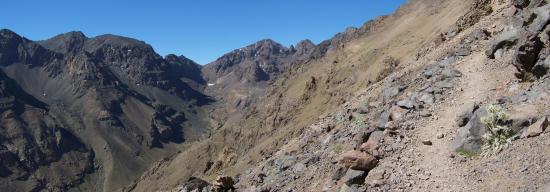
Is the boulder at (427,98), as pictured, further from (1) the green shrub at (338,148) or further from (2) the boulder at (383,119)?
(1) the green shrub at (338,148)

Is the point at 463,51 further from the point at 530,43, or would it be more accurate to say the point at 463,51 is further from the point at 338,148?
the point at 338,148

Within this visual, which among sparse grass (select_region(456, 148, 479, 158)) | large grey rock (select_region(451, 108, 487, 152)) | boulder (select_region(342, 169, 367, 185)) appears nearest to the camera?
sparse grass (select_region(456, 148, 479, 158))

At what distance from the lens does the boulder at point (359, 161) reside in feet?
70.6

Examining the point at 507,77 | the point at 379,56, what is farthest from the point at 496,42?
the point at 379,56

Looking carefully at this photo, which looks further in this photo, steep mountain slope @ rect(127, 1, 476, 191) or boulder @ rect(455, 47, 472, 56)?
steep mountain slope @ rect(127, 1, 476, 191)

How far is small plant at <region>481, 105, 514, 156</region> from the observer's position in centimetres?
1909

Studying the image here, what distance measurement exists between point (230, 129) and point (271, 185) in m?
148

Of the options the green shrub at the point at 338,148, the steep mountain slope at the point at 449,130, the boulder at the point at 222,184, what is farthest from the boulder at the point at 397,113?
the boulder at the point at 222,184

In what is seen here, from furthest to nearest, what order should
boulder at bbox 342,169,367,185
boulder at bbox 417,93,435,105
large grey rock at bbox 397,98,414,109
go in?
large grey rock at bbox 397,98,414,109 < boulder at bbox 417,93,435,105 < boulder at bbox 342,169,367,185

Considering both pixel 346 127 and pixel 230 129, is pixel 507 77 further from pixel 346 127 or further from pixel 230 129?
pixel 230 129

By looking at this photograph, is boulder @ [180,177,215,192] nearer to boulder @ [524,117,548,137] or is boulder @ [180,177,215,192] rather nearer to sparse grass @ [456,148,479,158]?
sparse grass @ [456,148,479,158]

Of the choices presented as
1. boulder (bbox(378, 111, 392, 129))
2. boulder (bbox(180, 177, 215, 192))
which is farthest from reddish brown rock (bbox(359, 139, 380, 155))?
boulder (bbox(180, 177, 215, 192))

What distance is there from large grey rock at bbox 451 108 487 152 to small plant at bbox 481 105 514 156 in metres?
0.35

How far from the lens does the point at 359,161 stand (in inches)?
851
